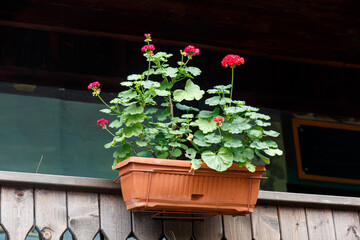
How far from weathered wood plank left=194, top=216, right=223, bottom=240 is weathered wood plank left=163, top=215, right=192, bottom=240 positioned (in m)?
0.04

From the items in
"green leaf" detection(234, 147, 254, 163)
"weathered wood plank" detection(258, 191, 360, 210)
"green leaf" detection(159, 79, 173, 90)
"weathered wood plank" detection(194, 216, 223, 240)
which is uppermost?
"green leaf" detection(159, 79, 173, 90)

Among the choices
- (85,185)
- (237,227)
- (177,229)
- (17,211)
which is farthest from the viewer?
(237,227)

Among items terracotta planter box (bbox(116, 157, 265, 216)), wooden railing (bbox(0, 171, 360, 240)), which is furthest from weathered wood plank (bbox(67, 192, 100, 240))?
terracotta planter box (bbox(116, 157, 265, 216))

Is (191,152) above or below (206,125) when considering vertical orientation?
below

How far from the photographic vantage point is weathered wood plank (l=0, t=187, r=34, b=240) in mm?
2086

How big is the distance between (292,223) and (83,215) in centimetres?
92

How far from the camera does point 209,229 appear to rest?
7.89ft

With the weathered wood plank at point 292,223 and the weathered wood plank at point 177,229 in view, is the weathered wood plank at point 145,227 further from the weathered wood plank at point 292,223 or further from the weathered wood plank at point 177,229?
the weathered wood plank at point 292,223

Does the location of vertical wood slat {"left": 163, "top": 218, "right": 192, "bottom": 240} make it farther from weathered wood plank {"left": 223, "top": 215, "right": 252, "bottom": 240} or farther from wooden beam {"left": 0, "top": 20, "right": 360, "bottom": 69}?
wooden beam {"left": 0, "top": 20, "right": 360, "bottom": 69}

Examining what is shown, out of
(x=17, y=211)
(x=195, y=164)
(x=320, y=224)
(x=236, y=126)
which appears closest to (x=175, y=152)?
(x=195, y=164)

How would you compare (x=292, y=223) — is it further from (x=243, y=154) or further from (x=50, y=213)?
(x=50, y=213)

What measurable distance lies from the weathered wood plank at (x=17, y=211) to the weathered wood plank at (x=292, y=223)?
106cm

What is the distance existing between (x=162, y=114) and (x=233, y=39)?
2196 millimetres

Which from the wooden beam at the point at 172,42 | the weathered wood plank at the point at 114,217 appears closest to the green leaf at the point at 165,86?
the weathered wood plank at the point at 114,217
